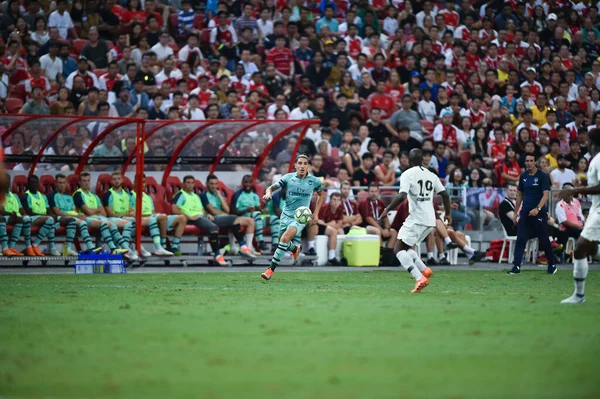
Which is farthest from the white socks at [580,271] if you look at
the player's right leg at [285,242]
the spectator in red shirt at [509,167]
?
the spectator in red shirt at [509,167]

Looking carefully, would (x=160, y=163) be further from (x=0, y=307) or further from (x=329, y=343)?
(x=329, y=343)

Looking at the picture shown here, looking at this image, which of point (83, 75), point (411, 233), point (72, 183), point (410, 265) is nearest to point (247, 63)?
point (83, 75)

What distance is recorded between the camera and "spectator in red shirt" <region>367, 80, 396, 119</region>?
27.0 meters

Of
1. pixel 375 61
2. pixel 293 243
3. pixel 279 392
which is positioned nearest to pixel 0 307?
pixel 279 392

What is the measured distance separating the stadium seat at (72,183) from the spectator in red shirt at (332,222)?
220 inches

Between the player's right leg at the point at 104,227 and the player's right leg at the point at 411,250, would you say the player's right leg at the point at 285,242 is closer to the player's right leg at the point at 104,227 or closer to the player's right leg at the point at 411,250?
the player's right leg at the point at 411,250

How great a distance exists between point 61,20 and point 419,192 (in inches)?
547

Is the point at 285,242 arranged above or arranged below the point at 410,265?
above

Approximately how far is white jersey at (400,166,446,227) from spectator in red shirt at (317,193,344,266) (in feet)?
25.8

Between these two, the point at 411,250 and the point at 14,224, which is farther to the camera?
the point at 14,224

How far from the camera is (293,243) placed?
18219 millimetres

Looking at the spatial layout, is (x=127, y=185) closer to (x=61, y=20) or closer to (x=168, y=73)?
(x=168, y=73)

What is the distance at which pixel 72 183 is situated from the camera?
70.7 ft

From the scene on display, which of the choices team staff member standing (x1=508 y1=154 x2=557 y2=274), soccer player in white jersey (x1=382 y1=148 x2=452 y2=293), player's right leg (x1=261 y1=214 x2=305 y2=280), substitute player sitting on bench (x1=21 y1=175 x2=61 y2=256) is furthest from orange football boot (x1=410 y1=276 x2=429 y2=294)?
substitute player sitting on bench (x1=21 y1=175 x2=61 y2=256)
